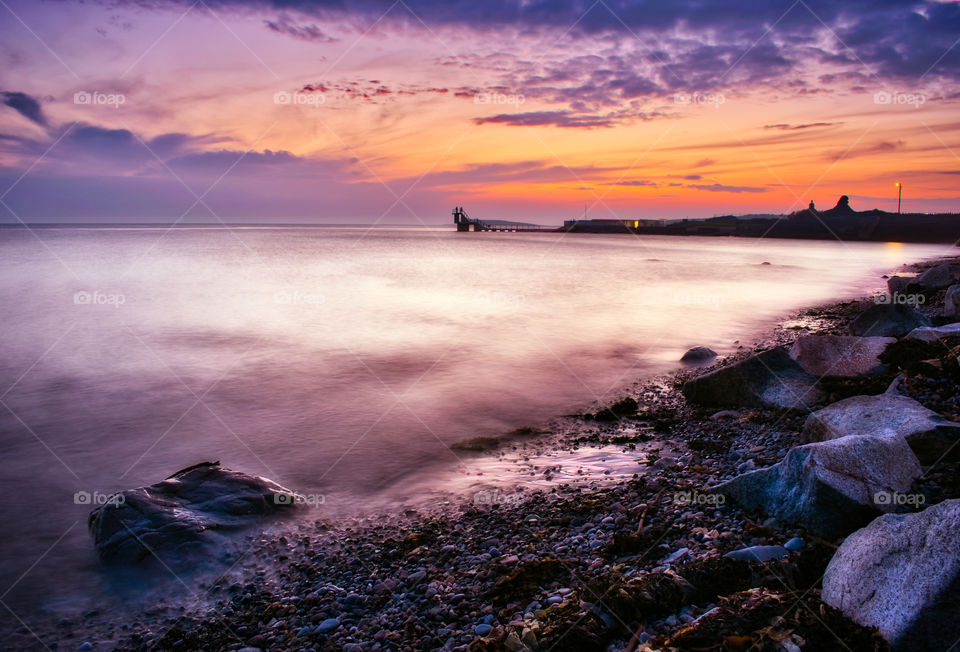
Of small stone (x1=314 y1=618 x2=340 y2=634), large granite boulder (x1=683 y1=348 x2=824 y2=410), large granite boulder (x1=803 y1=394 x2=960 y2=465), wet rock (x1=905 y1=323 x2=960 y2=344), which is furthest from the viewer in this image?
wet rock (x1=905 y1=323 x2=960 y2=344)

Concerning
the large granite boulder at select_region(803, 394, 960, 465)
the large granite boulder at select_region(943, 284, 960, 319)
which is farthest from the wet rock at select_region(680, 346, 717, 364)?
the large granite boulder at select_region(803, 394, 960, 465)

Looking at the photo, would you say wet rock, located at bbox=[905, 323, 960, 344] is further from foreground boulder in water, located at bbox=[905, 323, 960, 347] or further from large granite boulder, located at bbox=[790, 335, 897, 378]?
large granite boulder, located at bbox=[790, 335, 897, 378]

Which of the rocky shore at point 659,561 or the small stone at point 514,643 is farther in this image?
the small stone at point 514,643

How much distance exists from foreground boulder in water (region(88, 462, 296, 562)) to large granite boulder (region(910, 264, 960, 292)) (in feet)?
78.6

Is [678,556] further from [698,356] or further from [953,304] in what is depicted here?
[953,304]

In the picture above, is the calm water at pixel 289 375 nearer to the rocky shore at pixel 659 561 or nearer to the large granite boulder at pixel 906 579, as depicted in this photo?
the rocky shore at pixel 659 561

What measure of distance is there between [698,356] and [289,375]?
986cm

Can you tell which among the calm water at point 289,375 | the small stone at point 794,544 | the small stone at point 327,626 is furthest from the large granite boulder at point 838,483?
the calm water at point 289,375

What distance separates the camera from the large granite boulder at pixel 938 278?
20.0m

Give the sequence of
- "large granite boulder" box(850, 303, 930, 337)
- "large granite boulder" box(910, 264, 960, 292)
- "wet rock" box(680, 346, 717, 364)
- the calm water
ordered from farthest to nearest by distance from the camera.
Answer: "large granite boulder" box(910, 264, 960, 292) < "wet rock" box(680, 346, 717, 364) < "large granite boulder" box(850, 303, 930, 337) < the calm water

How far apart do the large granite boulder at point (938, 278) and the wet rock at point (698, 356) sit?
13.1 metres

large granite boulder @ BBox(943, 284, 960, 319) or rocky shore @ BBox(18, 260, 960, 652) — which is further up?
large granite boulder @ BBox(943, 284, 960, 319)

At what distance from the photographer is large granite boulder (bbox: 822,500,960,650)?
267 cm

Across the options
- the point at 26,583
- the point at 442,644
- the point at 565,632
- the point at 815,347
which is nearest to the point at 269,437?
the point at 26,583
